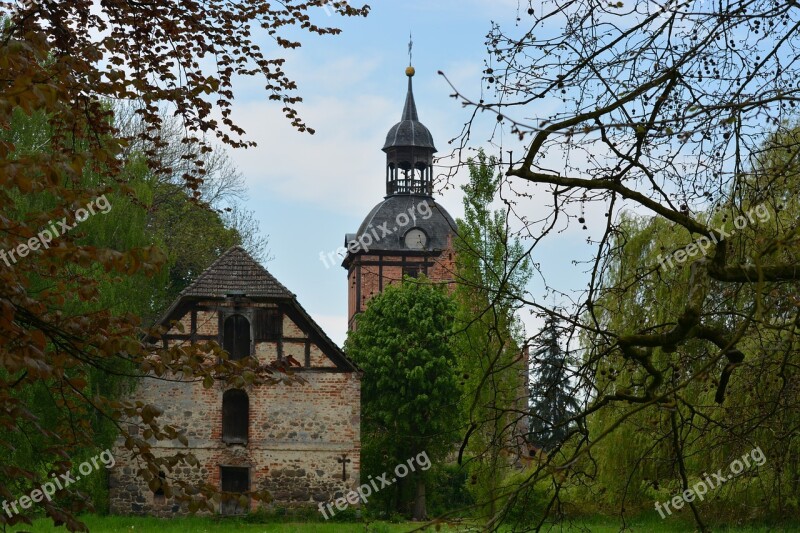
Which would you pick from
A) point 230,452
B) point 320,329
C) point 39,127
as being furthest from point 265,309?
point 39,127

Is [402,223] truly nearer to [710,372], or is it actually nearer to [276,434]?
[276,434]

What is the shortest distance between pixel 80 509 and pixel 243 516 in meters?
20.7

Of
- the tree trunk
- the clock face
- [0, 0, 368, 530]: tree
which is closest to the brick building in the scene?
the tree trunk

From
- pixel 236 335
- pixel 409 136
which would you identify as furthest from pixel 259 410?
pixel 409 136

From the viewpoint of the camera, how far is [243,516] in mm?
26828

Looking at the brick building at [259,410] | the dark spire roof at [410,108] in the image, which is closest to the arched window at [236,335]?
the brick building at [259,410]

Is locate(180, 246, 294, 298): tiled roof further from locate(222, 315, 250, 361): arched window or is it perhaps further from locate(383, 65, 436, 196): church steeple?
locate(383, 65, 436, 196): church steeple

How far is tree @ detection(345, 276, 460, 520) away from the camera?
1373 inches

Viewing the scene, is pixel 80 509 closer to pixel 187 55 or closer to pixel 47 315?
pixel 47 315

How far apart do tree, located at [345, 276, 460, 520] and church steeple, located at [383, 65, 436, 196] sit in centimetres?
1700

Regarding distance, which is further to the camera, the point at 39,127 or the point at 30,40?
the point at 39,127

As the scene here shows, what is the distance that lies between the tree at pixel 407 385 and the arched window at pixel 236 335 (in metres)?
7.38

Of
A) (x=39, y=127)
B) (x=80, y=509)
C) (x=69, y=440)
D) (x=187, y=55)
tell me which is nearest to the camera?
(x=80, y=509)

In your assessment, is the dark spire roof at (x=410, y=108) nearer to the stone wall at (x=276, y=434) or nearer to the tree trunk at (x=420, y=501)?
the tree trunk at (x=420, y=501)
